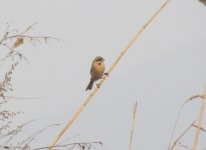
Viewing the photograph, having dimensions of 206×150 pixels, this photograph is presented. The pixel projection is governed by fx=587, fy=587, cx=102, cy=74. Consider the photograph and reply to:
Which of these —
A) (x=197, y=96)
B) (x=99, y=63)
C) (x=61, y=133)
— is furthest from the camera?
(x=99, y=63)

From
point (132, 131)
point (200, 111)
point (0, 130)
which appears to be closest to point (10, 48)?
point (0, 130)

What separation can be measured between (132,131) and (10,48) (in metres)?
0.78

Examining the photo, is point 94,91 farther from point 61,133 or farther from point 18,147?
point 18,147

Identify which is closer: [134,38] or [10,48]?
[134,38]

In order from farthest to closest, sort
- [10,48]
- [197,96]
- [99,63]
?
1. [99,63]
2. [10,48]
3. [197,96]

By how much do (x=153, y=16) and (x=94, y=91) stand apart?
400mm

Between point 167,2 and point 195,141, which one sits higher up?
point 167,2

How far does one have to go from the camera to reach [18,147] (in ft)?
9.67

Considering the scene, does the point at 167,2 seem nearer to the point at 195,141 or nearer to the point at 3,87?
the point at 195,141

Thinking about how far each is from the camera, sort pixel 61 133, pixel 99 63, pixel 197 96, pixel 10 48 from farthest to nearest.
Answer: pixel 99 63 < pixel 10 48 < pixel 61 133 < pixel 197 96

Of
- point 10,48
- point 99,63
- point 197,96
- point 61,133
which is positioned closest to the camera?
point 197,96

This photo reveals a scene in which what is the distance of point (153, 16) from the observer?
92.6 inches

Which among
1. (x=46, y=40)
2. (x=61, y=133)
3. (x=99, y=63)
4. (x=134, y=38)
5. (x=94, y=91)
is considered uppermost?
(x=99, y=63)

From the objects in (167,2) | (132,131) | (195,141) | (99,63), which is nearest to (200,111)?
(195,141)
